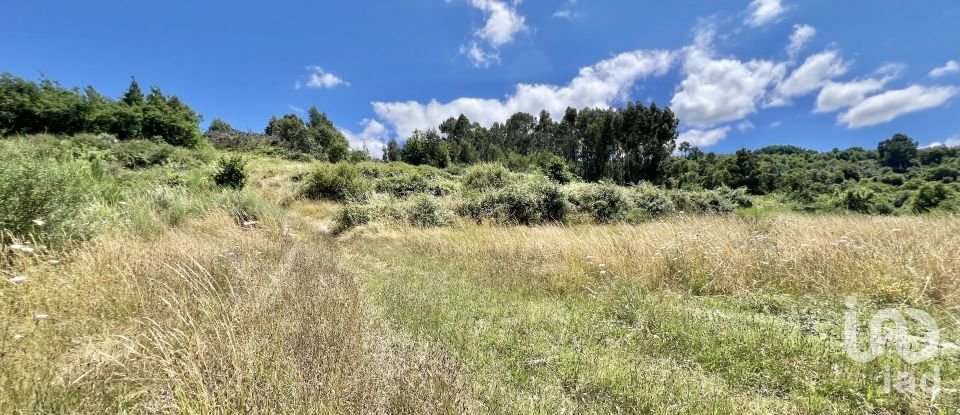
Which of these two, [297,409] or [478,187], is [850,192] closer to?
[478,187]

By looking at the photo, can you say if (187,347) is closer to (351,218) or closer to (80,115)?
(351,218)

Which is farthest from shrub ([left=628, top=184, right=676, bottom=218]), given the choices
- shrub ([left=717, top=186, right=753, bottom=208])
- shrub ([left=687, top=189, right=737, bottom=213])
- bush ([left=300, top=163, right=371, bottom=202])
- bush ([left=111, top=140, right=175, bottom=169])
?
bush ([left=111, top=140, right=175, bottom=169])

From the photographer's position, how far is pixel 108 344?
95.4 inches

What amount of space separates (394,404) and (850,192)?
2734 centimetres

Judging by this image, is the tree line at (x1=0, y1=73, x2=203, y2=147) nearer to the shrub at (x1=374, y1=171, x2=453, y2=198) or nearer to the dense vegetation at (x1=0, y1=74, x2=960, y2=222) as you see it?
the dense vegetation at (x1=0, y1=74, x2=960, y2=222)

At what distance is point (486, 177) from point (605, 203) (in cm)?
698

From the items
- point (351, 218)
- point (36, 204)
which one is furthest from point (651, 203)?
point (36, 204)

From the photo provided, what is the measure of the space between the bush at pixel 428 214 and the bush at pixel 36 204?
8.44 meters

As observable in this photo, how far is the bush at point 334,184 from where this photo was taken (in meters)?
18.6

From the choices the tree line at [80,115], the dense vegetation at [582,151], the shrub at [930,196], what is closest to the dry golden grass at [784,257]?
the dense vegetation at [582,151]

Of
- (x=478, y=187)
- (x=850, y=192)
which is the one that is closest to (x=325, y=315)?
(x=478, y=187)

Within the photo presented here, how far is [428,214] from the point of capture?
13211mm

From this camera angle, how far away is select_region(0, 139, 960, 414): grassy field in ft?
6.86

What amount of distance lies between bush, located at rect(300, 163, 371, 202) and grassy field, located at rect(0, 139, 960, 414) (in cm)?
1233
